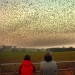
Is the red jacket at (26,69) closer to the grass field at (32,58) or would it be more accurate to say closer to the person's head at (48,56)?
the person's head at (48,56)

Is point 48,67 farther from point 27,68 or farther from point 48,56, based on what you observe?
point 27,68

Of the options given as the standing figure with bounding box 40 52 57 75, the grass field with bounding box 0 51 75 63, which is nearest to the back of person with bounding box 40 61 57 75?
the standing figure with bounding box 40 52 57 75

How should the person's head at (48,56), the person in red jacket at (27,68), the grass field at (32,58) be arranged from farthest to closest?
1. the grass field at (32,58)
2. the person in red jacket at (27,68)
3. the person's head at (48,56)

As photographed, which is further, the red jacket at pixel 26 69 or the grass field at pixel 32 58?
the grass field at pixel 32 58

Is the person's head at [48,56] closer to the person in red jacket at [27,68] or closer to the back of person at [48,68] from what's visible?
the back of person at [48,68]

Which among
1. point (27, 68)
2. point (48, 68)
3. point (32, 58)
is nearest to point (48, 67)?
point (48, 68)

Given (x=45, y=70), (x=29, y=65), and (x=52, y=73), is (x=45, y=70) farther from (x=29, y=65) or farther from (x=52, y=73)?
(x=29, y=65)

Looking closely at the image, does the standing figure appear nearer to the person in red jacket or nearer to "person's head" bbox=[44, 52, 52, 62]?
"person's head" bbox=[44, 52, 52, 62]

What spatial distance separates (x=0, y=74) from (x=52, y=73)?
3647 mm

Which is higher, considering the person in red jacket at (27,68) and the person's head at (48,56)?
the person's head at (48,56)

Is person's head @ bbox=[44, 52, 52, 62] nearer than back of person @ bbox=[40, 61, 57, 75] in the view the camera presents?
Yes

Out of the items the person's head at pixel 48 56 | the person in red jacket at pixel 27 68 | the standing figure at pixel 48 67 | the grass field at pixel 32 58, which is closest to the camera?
the person's head at pixel 48 56

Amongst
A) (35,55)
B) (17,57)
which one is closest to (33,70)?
(17,57)

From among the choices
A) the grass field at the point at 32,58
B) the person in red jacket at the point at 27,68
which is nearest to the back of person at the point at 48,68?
the person in red jacket at the point at 27,68
